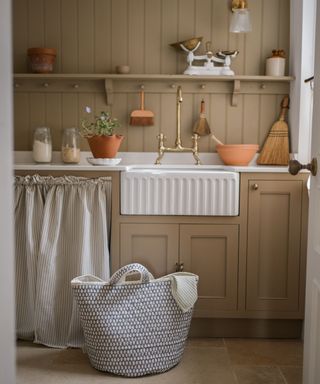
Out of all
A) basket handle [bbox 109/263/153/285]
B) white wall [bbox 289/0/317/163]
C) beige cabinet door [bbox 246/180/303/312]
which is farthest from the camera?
white wall [bbox 289/0/317/163]

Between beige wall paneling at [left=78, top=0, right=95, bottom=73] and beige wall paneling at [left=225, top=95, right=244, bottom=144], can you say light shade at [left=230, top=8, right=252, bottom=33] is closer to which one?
beige wall paneling at [left=225, top=95, right=244, bottom=144]

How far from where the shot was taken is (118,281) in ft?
8.47

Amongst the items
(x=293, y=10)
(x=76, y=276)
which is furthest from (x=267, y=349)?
(x=293, y=10)

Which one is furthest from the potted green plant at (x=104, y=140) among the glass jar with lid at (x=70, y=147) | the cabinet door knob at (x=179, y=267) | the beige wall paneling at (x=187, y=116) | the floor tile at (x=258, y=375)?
the floor tile at (x=258, y=375)

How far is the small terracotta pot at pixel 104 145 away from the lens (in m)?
3.12

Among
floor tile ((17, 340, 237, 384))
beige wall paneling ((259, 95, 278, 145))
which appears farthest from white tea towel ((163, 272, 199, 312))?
beige wall paneling ((259, 95, 278, 145))

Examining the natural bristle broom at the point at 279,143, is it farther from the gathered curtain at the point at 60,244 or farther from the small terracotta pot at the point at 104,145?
the gathered curtain at the point at 60,244

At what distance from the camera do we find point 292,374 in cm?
264

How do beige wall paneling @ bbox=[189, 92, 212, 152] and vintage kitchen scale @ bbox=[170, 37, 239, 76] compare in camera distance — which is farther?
beige wall paneling @ bbox=[189, 92, 212, 152]

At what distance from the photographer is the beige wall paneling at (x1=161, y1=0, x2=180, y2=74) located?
3.46 meters

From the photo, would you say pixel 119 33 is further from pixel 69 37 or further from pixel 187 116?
pixel 187 116

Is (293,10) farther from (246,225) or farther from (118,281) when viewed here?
(118,281)

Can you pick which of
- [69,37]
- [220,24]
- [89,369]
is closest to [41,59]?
[69,37]

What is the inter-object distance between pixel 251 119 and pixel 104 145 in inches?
37.8
